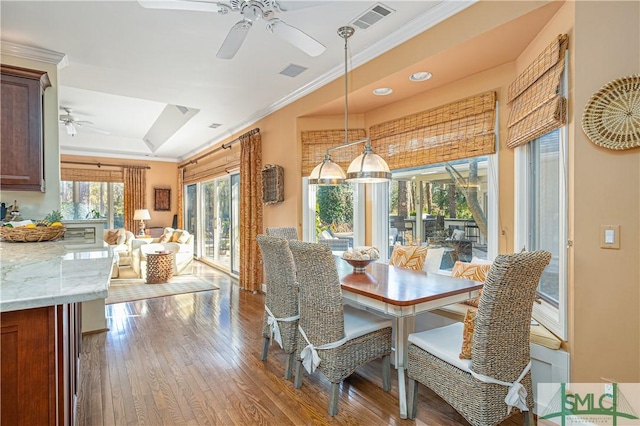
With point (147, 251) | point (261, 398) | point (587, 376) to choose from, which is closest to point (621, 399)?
point (587, 376)

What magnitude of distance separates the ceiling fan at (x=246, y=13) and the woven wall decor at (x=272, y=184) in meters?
2.35

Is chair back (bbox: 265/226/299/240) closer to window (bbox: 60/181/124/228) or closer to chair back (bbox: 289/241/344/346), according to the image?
chair back (bbox: 289/241/344/346)

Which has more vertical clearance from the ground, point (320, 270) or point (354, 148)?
point (354, 148)

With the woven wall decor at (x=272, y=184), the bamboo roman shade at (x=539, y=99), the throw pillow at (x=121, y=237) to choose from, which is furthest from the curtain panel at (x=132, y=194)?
the bamboo roman shade at (x=539, y=99)

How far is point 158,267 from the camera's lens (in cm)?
575

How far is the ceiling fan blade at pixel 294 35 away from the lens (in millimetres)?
2135

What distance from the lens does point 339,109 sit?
4043 millimetres

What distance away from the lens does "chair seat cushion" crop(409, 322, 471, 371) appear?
181cm

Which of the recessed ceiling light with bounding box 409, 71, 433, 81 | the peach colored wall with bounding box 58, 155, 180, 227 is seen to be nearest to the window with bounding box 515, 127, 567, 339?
the recessed ceiling light with bounding box 409, 71, 433, 81

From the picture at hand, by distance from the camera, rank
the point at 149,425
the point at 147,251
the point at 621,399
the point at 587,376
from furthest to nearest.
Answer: the point at 147,251 < the point at 149,425 < the point at 587,376 < the point at 621,399

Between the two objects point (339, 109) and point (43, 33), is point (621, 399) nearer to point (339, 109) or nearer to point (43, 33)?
point (339, 109)

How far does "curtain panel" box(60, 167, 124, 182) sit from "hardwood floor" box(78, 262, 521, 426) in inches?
233

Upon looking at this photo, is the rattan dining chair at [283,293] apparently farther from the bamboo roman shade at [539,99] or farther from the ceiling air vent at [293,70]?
the ceiling air vent at [293,70]

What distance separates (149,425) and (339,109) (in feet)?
11.3
